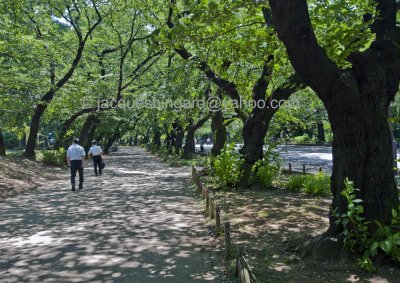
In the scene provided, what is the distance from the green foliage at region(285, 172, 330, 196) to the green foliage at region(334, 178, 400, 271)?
260 inches

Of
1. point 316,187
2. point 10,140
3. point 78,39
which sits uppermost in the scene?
point 78,39

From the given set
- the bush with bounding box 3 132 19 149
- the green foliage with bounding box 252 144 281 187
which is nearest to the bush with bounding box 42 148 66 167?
the green foliage with bounding box 252 144 281 187

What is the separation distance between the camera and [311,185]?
1221cm

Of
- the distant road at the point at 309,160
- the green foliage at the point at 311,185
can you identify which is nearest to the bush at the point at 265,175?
the green foliage at the point at 311,185

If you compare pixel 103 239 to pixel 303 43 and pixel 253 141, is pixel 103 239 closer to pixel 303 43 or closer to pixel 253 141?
pixel 303 43

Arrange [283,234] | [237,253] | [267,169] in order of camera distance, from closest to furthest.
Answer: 1. [237,253]
2. [283,234]
3. [267,169]

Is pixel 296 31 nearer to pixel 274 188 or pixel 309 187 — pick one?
pixel 309 187

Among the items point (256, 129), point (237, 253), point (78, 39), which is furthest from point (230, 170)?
point (78, 39)

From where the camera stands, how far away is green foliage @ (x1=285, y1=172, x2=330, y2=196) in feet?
39.3

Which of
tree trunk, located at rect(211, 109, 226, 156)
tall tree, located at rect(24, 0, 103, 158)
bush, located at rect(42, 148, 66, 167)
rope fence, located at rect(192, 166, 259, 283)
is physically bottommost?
rope fence, located at rect(192, 166, 259, 283)

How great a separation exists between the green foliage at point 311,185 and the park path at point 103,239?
347cm

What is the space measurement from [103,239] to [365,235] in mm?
4557

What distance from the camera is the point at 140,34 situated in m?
26.2

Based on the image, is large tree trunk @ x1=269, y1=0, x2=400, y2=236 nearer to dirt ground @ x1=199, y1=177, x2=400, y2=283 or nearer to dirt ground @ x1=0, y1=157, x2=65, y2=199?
dirt ground @ x1=199, y1=177, x2=400, y2=283
